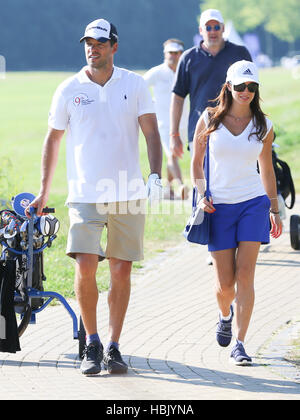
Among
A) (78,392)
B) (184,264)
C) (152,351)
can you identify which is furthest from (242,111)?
(184,264)

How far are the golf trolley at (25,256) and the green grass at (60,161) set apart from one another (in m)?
2.00

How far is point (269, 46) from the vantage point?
121688 millimetres

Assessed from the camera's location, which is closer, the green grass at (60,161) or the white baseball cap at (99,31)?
the white baseball cap at (99,31)

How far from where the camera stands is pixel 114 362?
233 inches

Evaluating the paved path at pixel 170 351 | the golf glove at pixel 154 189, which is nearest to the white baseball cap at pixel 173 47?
the paved path at pixel 170 351

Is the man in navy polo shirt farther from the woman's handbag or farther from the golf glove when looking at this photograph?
the golf glove

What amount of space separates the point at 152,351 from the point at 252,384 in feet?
3.44

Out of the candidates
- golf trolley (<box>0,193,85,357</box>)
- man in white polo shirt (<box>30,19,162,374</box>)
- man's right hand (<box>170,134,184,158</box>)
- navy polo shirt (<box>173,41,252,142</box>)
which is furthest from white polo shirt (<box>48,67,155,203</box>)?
man's right hand (<box>170,134,184,158</box>)

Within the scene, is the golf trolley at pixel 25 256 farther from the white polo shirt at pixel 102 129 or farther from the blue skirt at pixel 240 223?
the blue skirt at pixel 240 223

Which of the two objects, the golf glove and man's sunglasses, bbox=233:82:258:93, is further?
man's sunglasses, bbox=233:82:258:93

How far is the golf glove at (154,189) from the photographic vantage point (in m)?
5.91

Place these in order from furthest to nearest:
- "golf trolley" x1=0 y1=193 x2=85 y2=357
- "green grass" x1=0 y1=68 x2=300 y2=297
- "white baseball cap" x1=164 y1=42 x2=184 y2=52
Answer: "white baseball cap" x1=164 y1=42 x2=184 y2=52
"green grass" x1=0 y1=68 x2=300 y2=297
"golf trolley" x1=0 y1=193 x2=85 y2=357

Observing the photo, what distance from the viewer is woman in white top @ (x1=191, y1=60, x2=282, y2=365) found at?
6.20m

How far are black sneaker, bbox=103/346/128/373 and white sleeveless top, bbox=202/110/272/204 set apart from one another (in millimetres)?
1160
